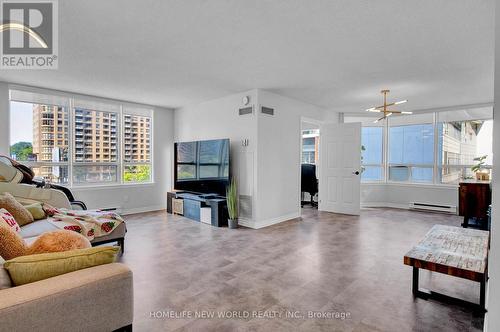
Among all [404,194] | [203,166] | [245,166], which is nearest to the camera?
[245,166]

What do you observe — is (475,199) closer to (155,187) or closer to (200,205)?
(200,205)

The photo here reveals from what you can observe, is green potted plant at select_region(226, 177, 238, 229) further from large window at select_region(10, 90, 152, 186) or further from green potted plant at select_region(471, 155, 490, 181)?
green potted plant at select_region(471, 155, 490, 181)

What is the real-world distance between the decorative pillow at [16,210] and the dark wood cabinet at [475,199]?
670 centimetres

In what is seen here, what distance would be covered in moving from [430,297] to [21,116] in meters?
6.40

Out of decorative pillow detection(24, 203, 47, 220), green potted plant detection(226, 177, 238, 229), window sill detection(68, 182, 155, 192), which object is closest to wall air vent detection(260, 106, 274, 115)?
green potted plant detection(226, 177, 238, 229)

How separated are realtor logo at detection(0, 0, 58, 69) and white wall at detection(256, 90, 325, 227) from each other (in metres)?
2.99

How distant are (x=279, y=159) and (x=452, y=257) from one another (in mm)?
3274

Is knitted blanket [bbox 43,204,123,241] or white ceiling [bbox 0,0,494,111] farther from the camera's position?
knitted blanket [bbox 43,204,123,241]

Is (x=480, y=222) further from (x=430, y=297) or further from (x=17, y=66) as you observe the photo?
(x=17, y=66)

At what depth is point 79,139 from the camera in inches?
207

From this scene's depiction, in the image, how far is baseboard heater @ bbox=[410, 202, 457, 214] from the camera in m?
5.96

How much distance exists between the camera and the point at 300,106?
18.4 ft

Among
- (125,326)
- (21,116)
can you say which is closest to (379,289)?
(125,326)

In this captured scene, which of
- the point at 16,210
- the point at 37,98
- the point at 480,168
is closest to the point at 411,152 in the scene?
the point at 480,168
